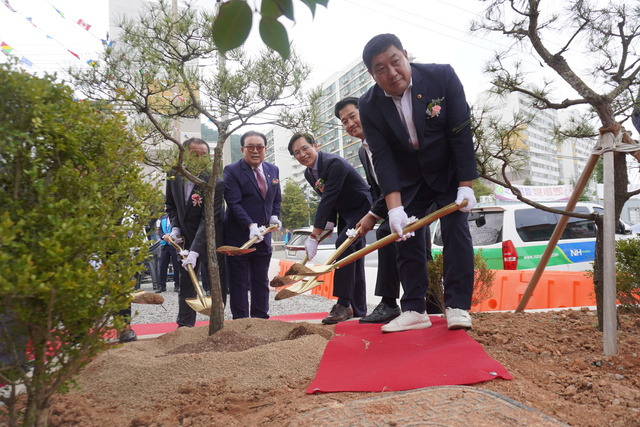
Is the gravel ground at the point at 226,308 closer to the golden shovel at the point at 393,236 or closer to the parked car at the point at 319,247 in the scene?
the parked car at the point at 319,247

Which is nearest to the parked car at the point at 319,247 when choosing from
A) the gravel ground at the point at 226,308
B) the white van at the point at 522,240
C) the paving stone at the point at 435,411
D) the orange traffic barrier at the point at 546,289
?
the gravel ground at the point at 226,308

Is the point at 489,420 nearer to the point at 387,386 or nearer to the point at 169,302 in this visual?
the point at 387,386

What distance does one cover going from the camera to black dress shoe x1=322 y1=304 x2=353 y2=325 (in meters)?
3.75

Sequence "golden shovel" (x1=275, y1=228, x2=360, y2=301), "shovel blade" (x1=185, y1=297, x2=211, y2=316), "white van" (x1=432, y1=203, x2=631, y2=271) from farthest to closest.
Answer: "white van" (x1=432, y1=203, x2=631, y2=271)
"shovel blade" (x1=185, y1=297, x2=211, y2=316)
"golden shovel" (x1=275, y1=228, x2=360, y2=301)

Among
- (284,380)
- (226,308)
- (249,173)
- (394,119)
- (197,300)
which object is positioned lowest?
(226,308)

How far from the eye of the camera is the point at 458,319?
2.44 m

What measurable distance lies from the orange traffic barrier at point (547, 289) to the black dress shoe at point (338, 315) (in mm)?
1695

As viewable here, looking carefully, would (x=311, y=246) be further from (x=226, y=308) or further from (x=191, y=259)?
(x=226, y=308)

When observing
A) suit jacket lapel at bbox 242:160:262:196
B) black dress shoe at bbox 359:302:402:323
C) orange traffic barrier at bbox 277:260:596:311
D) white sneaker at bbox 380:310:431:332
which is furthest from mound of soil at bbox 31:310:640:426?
orange traffic barrier at bbox 277:260:596:311

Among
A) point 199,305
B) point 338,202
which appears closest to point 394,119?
point 338,202

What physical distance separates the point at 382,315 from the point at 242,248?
1.15 meters

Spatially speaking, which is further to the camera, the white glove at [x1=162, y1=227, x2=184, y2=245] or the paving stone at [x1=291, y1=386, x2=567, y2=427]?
the white glove at [x1=162, y1=227, x2=184, y2=245]

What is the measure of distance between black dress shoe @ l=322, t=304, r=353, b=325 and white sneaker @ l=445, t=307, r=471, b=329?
1.40 metres

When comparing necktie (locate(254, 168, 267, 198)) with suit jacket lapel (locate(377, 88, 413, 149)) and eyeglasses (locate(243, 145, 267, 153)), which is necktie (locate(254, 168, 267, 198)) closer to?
eyeglasses (locate(243, 145, 267, 153))
